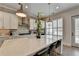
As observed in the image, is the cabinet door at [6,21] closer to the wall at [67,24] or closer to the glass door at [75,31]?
the wall at [67,24]

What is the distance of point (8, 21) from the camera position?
8.00ft

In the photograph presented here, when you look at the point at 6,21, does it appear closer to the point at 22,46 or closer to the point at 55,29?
the point at 22,46

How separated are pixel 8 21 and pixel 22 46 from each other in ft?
2.11

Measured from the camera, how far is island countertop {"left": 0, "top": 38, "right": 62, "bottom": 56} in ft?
6.43

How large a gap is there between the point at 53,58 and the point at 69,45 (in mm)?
449

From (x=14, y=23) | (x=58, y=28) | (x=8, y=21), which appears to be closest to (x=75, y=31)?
Answer: (x=58, y=28)

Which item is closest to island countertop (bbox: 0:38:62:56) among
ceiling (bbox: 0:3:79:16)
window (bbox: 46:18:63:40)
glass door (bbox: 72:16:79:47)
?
window (bbox: 46:18:63:40)

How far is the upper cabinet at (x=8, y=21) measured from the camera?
2.34 metres

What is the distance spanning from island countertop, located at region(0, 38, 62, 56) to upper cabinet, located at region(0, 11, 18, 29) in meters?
0.31

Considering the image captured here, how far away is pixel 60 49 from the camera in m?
2.55

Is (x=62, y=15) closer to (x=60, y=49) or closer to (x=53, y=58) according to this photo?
(x=60, y=49)

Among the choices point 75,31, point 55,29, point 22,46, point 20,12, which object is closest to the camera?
point 22,46

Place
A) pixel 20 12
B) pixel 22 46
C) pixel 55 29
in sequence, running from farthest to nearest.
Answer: pixel 55 29, pixel 20 12, pixel 22 46

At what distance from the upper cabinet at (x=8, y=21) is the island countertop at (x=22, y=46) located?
311mm
